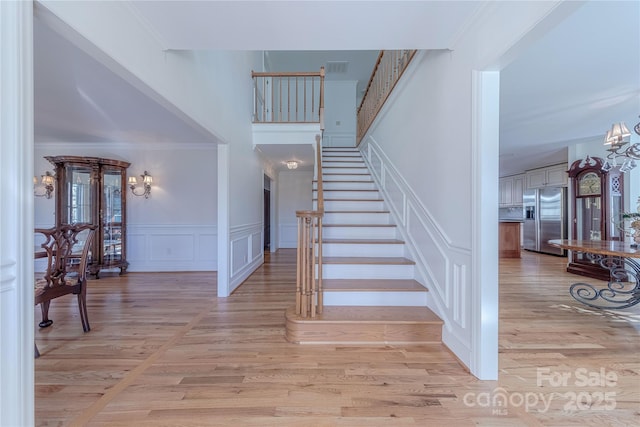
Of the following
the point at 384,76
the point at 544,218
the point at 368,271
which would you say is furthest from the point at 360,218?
the point at 544,218

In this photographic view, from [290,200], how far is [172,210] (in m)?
3.41

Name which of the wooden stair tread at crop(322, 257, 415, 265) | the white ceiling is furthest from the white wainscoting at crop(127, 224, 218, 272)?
the wooden stair tread at crop(322, 257, 415, 265)

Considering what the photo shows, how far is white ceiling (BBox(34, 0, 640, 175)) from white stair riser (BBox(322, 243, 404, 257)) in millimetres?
1948

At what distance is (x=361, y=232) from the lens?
11.5 feet

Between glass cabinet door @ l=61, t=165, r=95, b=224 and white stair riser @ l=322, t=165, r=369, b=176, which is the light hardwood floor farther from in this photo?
white stair riser @ l=322, t=165, r=369, b=176

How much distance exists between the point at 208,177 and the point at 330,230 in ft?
9.03

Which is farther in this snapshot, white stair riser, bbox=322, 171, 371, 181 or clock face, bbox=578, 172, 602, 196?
white stair riser, bbox=322, 171, 371, 181

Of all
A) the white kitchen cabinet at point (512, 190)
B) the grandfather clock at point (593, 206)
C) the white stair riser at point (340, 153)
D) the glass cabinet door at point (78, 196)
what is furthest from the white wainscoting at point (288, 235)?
the white kitchen cabinet at point (512, 190)

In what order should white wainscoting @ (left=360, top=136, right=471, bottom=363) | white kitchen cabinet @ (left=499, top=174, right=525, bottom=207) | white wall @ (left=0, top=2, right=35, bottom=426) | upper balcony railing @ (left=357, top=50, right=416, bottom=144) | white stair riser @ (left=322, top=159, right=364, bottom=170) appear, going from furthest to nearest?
1. white kitchen cabinet @ (left=499, top=174, right=525, bottom=207)
2. white stair riser @ (left=322, top=159, right=364, bottom=170)
3. upper balcony railing @ (left=357, top=50, right=416, bottom=144)
4. white wainscoting @ (left=360, top=136, right=471, bottom=363)
5. white wall @ (left=0, top=2, right=35, bottom=426)

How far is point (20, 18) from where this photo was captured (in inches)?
41.1

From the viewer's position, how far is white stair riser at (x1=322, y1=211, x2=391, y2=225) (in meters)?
3.71

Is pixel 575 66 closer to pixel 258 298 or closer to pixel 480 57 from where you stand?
pixel 480 57

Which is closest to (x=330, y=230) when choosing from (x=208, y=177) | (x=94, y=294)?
(x=208, y=177)

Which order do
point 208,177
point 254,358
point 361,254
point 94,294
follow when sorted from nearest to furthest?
point 254,358 < point 361,254 < point 94,294 < point 208,177
